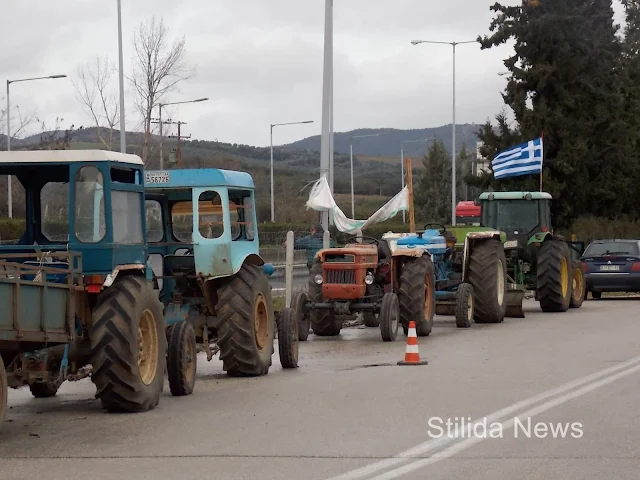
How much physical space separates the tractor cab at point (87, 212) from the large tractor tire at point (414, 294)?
8769mm

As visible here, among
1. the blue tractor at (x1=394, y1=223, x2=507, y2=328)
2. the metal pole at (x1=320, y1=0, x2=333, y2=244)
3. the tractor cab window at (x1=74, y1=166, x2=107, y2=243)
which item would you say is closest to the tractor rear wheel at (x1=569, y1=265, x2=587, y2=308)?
the blue tractor at (x1=394, y1=223, x2=507, y2=328)

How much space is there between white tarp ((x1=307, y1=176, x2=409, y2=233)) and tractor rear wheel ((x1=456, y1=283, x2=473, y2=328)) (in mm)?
2405

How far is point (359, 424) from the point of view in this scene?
1134 cm

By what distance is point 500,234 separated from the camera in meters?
26.6

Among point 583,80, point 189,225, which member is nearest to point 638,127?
point 583,80

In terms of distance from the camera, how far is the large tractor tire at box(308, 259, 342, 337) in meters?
21.5

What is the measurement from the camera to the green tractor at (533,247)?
2773 centimetres

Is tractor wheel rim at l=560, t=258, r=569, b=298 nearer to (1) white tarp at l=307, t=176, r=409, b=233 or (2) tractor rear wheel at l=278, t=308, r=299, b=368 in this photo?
(1) white tarp at l=307, t=176, r=409, b=233

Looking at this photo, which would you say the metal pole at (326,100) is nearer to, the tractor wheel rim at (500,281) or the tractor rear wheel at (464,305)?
the tractor rear wheel at (464,305)

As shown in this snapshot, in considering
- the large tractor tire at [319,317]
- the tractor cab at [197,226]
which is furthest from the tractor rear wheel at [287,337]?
the large tractor tire at [319,317]

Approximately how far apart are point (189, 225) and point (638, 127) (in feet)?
124

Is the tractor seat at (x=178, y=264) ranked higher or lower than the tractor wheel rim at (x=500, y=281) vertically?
higher

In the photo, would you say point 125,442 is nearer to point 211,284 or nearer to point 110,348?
point 110,348

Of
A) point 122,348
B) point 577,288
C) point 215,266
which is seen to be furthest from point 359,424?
point 577,288
